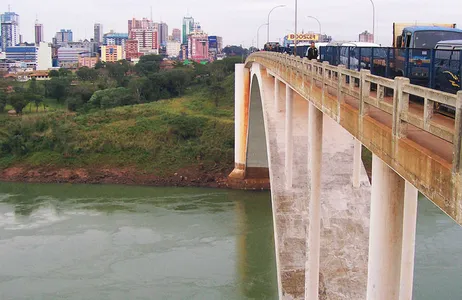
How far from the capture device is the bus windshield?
31.0 ft

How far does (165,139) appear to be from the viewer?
37.0 m

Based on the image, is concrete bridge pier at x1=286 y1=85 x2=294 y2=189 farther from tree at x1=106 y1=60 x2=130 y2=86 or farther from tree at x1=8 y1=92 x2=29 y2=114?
tree at x1=106 y1=60 x2=130 y2=86

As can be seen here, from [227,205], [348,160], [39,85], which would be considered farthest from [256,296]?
[39,85]

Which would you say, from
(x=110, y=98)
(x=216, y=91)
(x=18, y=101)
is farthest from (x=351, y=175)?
(x=18, y=101)

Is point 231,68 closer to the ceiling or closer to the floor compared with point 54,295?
closer to the ceiling

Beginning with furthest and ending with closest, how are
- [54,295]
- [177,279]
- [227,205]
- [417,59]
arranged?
[227,205]
[177,279]
[54,295]
[417,59]

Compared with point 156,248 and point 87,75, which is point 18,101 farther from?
point 156,248

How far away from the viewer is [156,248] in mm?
20234

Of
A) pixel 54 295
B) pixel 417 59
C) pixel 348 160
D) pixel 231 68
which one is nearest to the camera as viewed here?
pixel 417 59

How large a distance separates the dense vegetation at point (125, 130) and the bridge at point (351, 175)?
11.2m

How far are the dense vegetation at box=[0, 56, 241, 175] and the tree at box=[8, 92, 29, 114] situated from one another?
0.08 meters

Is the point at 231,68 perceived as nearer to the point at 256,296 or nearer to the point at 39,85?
the point at 39,85

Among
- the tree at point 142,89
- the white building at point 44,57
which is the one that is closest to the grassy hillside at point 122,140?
the tree at point 142,89

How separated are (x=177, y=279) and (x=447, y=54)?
12.9m
